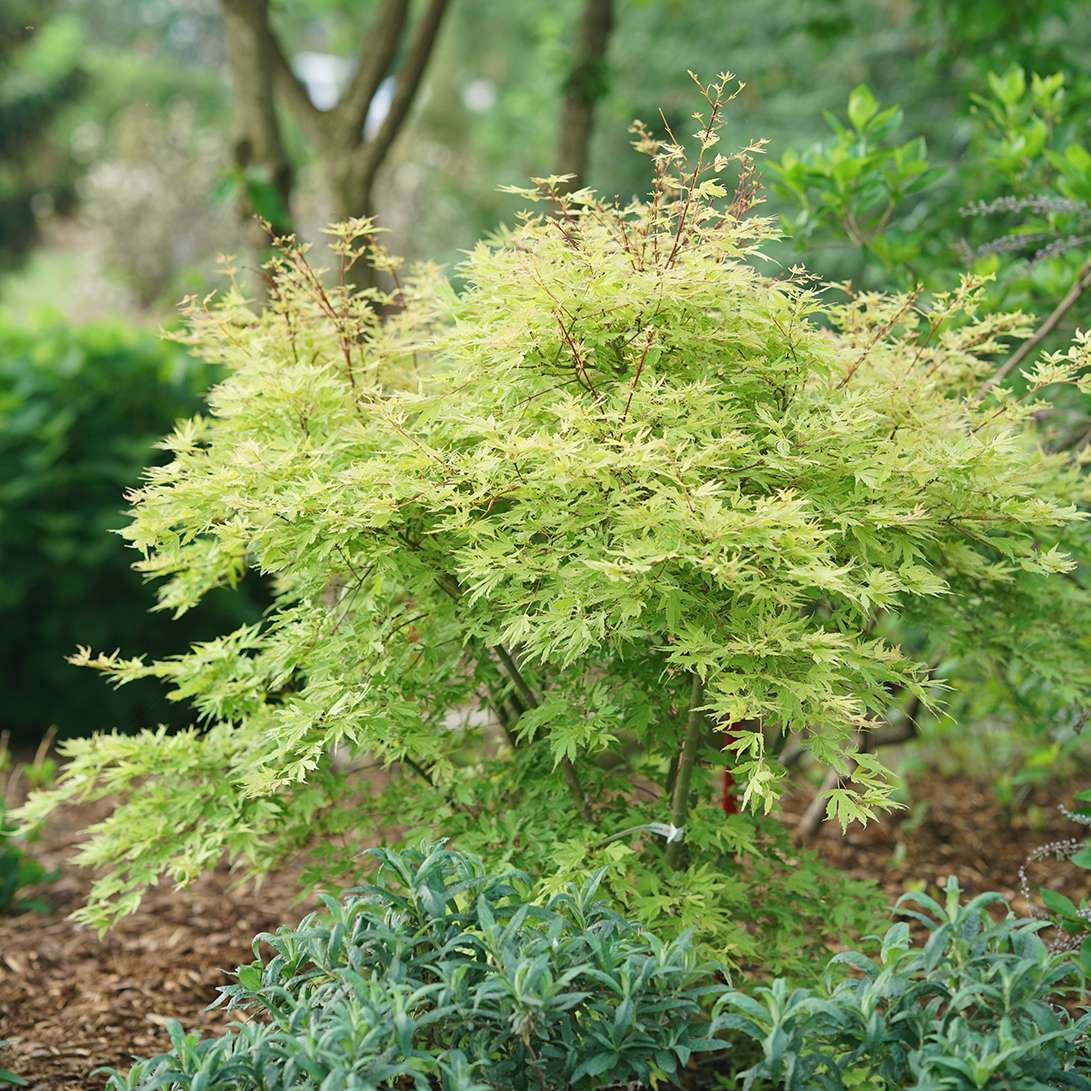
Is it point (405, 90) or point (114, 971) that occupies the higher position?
point (405, 90)

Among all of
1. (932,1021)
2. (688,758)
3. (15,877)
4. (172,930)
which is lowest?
(172,930)

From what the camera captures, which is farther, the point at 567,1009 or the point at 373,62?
the point at 373,62

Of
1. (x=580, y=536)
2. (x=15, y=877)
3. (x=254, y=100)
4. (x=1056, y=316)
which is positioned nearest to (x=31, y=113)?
(x=254, y=100)

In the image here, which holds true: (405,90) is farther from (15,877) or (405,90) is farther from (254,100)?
(15,877)

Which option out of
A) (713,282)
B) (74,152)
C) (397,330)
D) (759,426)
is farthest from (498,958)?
(74,152)

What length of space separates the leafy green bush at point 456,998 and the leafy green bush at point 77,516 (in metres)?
3.55

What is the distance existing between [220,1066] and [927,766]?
13.0 ft

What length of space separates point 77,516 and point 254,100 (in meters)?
2.08

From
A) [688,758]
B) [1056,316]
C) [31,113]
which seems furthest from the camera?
[31,113]

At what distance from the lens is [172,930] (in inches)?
143

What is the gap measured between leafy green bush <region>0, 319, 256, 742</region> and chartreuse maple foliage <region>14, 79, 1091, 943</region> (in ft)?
9.63

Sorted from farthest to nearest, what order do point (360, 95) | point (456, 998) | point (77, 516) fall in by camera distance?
point (77, 516) < point (360, 95) < point (456, 998)

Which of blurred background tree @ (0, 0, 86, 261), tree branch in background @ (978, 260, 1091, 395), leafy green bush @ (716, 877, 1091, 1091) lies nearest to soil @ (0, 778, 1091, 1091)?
leafy green bush @ (716, 877, 1091, 1091)

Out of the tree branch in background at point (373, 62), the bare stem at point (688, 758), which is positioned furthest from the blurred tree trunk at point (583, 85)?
Answer: the bare stem at point (688, 758)
